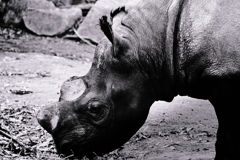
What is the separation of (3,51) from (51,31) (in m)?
2.20

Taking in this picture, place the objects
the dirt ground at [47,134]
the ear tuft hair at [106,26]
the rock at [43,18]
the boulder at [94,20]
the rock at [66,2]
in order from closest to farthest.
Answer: the ear tuft hair at [106,26] < the dirt ground at [47,134] < the rock at [43,18] < the boulder at [94,20] < the rock at [66,2]

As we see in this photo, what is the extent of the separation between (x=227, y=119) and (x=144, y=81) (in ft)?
2.01

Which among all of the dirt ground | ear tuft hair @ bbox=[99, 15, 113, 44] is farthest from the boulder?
ear tuft hair @ bbox=[99, 15, 113, 44]

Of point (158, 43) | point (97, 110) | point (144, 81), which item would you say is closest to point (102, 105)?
point (97, 110)

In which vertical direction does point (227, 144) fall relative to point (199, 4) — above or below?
below

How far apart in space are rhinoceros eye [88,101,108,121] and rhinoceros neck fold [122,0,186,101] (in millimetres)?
378

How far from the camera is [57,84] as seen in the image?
6715 mm

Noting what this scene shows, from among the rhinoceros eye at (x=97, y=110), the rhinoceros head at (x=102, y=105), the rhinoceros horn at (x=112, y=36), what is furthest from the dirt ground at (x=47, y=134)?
the rhinoceros horn at (x=112, y=36)

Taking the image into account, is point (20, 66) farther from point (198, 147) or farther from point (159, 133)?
point (198, 147)

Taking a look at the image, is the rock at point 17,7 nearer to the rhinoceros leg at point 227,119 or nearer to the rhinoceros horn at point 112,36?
the rhinoceros horn at point 112,36

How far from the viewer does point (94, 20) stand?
36.9 ft

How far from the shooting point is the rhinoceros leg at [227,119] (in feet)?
9.87

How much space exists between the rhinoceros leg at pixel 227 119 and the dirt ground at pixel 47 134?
0.68 m

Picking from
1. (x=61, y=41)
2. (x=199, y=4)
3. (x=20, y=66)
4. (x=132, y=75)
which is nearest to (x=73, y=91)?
(x=132, y=75)
